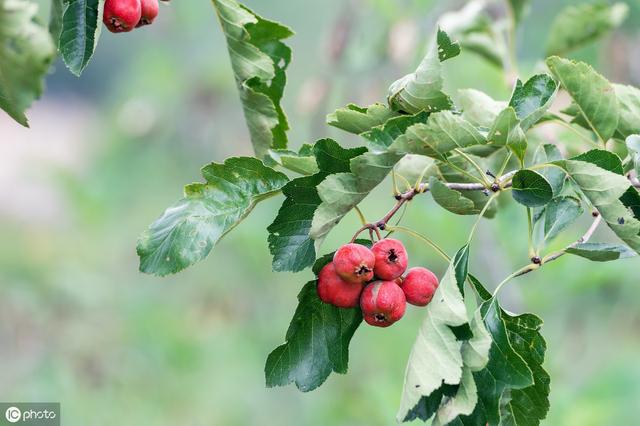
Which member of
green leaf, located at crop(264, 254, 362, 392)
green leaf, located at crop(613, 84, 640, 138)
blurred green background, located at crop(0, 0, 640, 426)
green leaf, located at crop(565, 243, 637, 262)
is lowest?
blurred green background, located at crop(0, 0, 640, 426)

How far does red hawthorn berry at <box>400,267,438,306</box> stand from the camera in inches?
54.8

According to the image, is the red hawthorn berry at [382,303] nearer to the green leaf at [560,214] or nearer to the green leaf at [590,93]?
the green leaf at [560,214]

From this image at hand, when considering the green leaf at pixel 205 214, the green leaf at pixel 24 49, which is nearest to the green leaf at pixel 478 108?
the green leaf at pixel 205 214

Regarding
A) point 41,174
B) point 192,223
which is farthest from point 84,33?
point 41,174

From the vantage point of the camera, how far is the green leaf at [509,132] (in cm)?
128

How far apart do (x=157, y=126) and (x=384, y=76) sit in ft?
6.04

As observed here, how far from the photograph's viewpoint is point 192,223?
1302 millimetres

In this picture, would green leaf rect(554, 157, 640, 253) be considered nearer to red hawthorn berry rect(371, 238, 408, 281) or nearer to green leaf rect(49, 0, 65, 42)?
red hawthorn berry rect(371, 238, 408, 281)

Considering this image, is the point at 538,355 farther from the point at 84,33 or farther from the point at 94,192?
the point at 94,192

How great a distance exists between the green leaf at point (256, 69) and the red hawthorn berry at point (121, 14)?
7.0 inches

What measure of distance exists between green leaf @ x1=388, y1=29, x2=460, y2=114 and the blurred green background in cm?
186

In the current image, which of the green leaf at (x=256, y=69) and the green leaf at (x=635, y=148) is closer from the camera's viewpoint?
the green leaf at (x=635, y=148)

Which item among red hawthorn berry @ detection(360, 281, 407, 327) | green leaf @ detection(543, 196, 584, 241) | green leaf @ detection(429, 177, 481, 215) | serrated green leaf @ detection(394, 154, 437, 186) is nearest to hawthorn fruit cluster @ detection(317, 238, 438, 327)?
A: red hawthorn berry @ detection(360, 281, 407, 327)

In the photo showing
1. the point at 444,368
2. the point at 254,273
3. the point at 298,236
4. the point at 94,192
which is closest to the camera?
the point at 444,368
